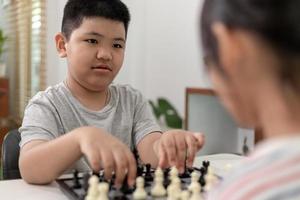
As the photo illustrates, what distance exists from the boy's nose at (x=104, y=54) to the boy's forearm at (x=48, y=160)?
35 cm

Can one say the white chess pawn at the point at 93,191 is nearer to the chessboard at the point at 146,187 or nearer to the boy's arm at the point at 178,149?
the chessboard at the point at 146,187

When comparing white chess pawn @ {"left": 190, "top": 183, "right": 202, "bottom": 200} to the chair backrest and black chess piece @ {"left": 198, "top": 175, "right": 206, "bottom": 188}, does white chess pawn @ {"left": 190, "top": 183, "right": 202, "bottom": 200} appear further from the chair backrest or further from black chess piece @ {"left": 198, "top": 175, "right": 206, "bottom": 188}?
the chair backrest

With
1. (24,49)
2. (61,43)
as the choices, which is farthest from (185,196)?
(24,49)

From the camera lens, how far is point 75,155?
856 millimetres

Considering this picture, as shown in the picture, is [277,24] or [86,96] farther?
[86,96]

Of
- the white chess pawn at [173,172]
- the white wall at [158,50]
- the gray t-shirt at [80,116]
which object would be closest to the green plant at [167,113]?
the white wall at [158,50]

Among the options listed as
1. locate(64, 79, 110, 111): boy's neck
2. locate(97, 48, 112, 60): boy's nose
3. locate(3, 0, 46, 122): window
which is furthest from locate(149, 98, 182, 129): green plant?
locate(97, 48, 112, 60): boy's nose

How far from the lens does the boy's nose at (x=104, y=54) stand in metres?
1.16

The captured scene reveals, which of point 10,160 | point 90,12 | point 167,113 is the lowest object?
point 167,113

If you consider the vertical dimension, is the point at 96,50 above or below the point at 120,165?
above

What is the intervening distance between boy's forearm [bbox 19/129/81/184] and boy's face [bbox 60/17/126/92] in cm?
34

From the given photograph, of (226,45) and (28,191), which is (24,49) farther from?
(226,45)

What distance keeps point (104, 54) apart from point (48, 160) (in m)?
0.39

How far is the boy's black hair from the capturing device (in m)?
1.20
